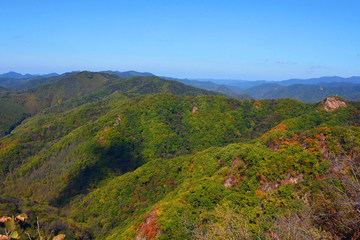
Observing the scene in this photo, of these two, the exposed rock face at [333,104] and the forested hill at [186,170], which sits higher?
the exposed rock face at [333,104]

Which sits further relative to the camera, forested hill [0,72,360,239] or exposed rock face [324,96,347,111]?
exposed rock face [324,96,347,111]

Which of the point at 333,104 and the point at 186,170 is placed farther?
the point at 333,104

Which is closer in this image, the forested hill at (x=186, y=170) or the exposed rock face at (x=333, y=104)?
the forested hill at (x=186, y=170)

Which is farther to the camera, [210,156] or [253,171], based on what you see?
[210,156]

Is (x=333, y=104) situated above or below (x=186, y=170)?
above

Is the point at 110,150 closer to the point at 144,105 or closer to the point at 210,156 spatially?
the point at 144,105

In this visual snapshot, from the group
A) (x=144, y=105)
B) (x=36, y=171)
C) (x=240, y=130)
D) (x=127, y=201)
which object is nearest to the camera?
(x=127, y=201)

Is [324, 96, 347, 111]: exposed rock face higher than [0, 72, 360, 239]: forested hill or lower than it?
higher

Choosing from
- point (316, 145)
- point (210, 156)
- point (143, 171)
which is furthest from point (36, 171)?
point (316, 145)
